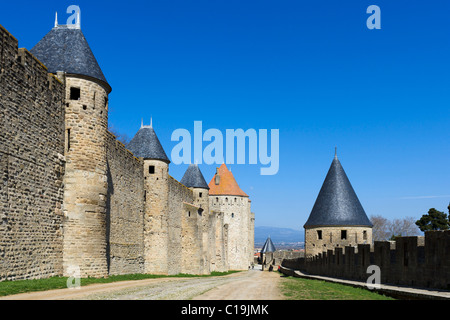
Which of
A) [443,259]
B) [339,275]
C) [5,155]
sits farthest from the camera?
[339,275]

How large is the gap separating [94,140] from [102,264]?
4414 millimetres

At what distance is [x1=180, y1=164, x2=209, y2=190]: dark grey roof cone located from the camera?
42.0 metres

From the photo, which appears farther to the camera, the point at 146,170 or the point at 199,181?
the point at 199,181

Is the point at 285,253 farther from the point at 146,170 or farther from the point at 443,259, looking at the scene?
the point at 443,259

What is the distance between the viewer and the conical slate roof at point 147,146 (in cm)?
2780

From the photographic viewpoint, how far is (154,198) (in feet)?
90.5

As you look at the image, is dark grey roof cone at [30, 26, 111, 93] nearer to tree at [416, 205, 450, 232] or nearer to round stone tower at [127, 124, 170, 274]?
round stone tower at [127, 124, 170, 274]

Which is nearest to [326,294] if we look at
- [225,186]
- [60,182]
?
[60,182]

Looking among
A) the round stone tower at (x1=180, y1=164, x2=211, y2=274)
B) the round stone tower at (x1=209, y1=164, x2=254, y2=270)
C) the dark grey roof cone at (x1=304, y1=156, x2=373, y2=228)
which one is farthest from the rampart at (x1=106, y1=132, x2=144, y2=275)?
the round stone tower at (x1=209, y1=164, x2=254, y2=270)

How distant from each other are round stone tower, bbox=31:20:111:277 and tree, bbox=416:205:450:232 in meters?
42.6
